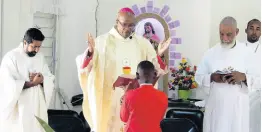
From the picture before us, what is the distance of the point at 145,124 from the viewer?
3.45m

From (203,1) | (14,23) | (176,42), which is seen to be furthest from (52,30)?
(203,1)

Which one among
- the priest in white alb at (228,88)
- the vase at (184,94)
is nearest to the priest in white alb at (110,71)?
the priest in white alb at (228,88)

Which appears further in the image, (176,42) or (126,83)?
(176,42)

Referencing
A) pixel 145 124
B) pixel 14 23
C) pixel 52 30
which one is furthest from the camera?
pixel 52 30

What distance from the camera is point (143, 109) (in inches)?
135

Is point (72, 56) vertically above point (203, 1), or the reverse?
point (203, 1)

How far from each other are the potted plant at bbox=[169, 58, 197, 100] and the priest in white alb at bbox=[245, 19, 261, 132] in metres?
1.11

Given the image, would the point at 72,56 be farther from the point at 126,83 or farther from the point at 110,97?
the point at 126,83

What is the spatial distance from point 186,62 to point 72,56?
177cm

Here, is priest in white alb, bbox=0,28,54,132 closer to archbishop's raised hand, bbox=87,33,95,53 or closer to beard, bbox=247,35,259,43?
archbishop's raised hand, bbox=87,33,95,53

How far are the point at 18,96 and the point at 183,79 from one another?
297 centimetres

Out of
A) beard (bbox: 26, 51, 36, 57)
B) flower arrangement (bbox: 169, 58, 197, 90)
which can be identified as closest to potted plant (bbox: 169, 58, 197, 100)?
flower arrangement (bbox: 169, 58, 197, 90)

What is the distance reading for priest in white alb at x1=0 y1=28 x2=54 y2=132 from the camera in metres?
4.19

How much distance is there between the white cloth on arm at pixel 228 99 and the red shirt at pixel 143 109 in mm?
1443
